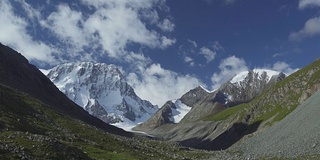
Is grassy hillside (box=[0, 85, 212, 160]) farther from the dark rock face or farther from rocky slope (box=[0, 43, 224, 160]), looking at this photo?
the dark rock face

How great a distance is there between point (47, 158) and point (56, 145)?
3.70 metres

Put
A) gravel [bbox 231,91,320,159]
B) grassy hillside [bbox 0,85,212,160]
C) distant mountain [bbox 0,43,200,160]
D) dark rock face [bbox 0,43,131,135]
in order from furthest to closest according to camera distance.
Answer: dark rock face [bbox 0,43,131,135] → gravel [bbox 231,91,320,159] → distant mountain [bbox 0,43,200,160] → grassy hillside [bbox 0,85,212,160]

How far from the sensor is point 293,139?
268ft

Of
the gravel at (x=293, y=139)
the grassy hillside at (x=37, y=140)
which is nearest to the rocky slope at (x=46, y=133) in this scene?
the grassy hillside at (x=37, y=140)

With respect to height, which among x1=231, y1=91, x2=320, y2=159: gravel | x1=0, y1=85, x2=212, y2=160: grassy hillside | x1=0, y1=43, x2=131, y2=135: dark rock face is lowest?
x1=0, y1=85, x2=212, y2=160: grassy hillside

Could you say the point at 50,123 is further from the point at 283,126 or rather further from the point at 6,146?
the point at 283,126

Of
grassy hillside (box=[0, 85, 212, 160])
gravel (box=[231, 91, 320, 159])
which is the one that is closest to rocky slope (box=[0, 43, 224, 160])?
grassy hillside (box=[0, 85, 212, 160])

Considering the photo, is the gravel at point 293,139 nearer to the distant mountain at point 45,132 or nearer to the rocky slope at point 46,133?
the rocky slope at point 46,133

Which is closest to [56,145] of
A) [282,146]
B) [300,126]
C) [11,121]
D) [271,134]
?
[11,121]

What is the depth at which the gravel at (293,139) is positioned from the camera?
70.6m

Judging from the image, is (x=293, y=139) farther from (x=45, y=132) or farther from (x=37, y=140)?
(x=37, y=140)

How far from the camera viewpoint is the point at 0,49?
169m

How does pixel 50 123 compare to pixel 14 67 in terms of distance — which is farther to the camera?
pixel 14 67

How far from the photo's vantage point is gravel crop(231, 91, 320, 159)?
231 feet
